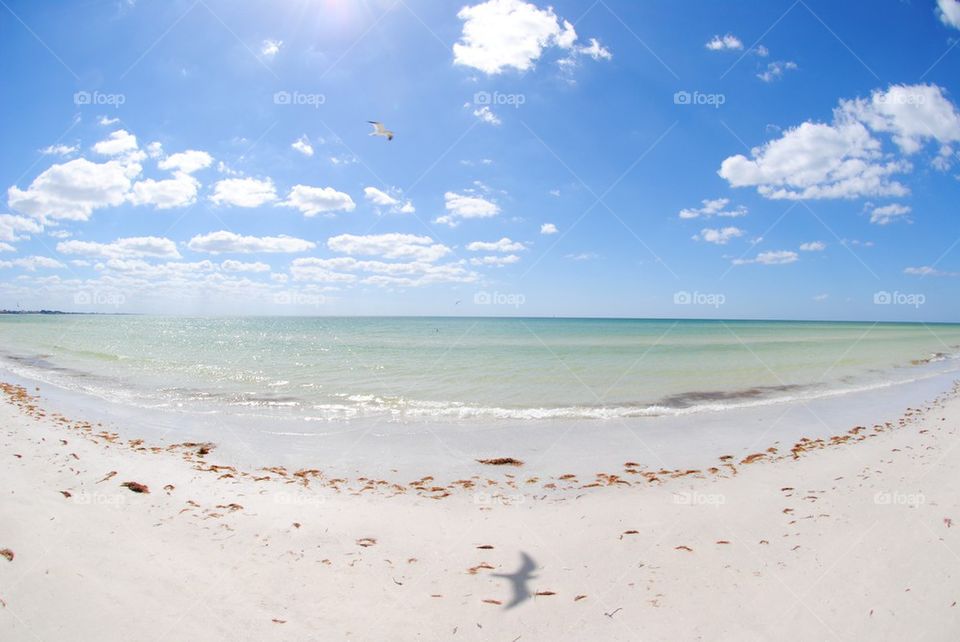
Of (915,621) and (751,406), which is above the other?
(751,406)

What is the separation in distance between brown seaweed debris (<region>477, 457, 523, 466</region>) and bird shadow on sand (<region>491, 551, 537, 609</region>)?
4.35 m

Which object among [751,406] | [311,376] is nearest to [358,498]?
[751,406]

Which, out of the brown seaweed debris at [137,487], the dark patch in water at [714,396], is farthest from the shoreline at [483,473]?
the dark patch in water at [714,396]

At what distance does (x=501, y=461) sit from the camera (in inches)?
420

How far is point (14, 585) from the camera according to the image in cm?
423

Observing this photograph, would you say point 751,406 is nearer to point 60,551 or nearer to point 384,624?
point 384,624

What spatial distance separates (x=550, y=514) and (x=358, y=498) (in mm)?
3269

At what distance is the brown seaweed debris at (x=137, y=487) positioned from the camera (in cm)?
739

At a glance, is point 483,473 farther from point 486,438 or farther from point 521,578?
point 521,578

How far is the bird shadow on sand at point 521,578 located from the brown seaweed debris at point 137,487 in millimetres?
5733

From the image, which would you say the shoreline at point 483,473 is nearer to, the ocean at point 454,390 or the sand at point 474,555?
the sand at point 474,555

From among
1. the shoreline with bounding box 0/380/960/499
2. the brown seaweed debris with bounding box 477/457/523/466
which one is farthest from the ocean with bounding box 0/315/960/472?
the shoreline with bounding box 0/380/960/499

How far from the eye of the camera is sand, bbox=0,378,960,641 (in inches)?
173

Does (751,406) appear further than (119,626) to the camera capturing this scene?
Yes
